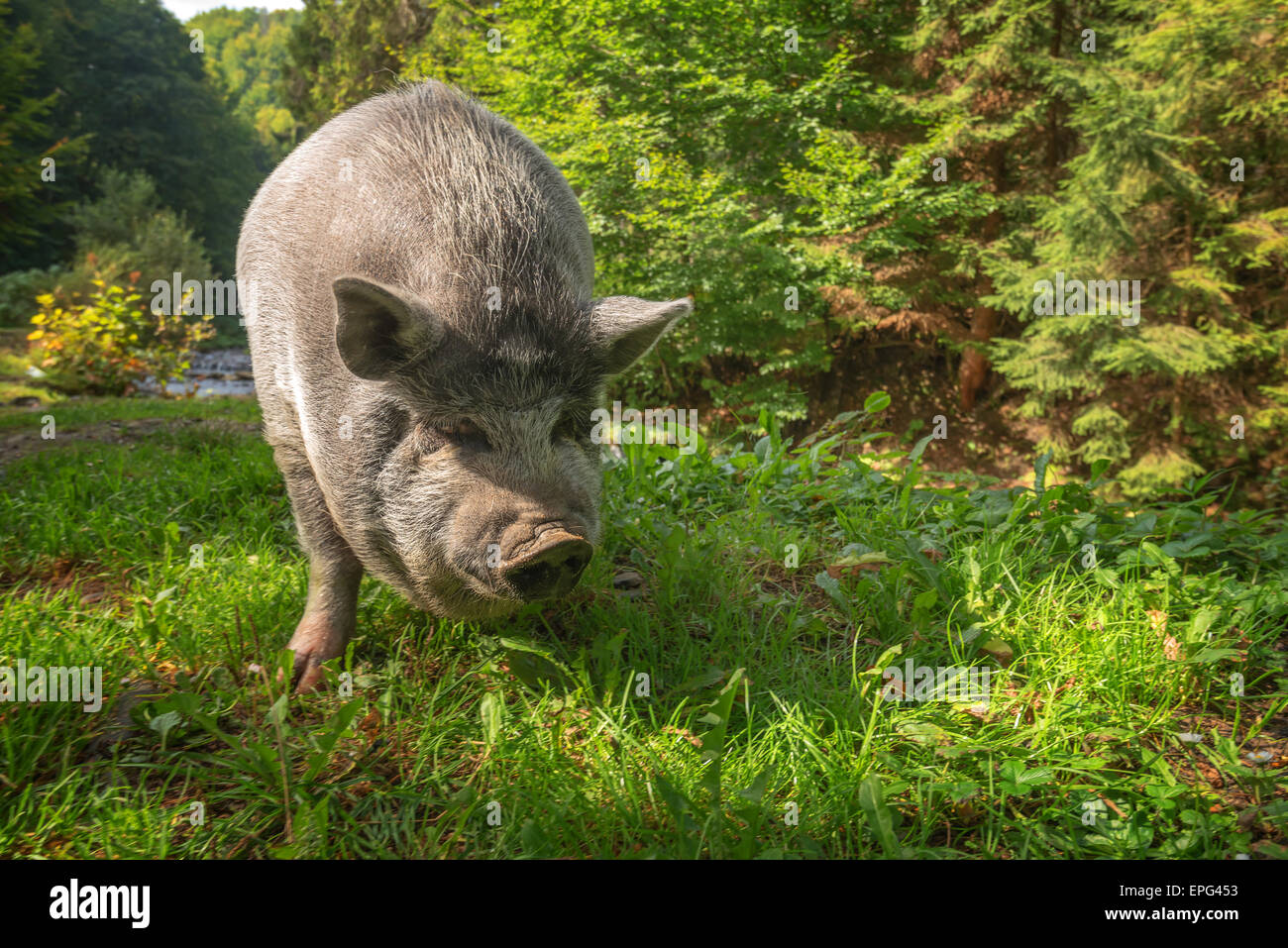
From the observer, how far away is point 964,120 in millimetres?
13578

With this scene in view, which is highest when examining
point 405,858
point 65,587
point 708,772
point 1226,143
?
point 1226,143

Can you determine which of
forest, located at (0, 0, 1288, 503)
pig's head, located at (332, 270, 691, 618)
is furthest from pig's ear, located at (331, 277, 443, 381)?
forest, located at (0, 0, 1288, 503)

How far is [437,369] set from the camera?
2643 millimetres

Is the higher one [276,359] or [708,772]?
[276,359]

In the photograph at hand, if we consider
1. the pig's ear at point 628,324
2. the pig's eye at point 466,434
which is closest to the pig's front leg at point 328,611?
the pig's eye at point 466,434

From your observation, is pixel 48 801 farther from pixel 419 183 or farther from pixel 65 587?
pixel 419 183

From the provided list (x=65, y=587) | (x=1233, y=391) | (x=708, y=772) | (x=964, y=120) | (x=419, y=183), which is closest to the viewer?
(x=708, y=772)

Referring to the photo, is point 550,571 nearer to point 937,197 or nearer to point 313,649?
point 313,649

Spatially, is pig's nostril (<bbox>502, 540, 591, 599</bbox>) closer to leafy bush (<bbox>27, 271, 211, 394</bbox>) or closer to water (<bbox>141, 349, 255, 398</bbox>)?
leafy bush (<bbox>27, 271, 211, 394</bbox>)

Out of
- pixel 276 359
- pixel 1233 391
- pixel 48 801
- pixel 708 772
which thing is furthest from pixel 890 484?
pixel 1233 391

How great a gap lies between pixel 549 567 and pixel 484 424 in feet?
1.87

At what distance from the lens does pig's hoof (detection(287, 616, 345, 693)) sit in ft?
10.1

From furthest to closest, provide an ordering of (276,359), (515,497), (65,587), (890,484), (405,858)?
(890,484) → (65,587) → (276,359) → (515,497) → (405,858)

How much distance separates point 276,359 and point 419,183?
103cm
